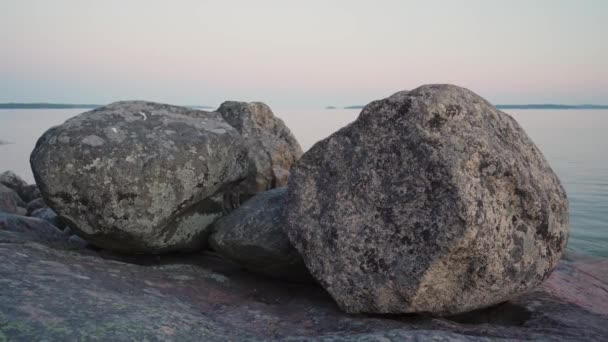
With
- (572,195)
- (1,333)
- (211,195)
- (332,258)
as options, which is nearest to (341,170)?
(332,258)

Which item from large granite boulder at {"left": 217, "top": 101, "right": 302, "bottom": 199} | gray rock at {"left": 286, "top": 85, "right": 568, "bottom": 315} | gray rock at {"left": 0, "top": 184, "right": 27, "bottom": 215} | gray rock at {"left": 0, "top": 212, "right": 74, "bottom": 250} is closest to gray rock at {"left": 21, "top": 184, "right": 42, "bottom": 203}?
gray rock at {"left": 0, "top": 184, "right": 27, "bottom": 215}

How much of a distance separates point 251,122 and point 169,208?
10.3ft

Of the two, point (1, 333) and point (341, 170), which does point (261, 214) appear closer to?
point (341, 170)

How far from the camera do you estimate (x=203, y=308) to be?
4.59 metres

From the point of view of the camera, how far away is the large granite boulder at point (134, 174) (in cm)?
542

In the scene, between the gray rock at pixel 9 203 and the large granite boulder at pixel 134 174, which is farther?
the gray rock at pixel 9 203

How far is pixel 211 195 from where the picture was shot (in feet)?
20.6

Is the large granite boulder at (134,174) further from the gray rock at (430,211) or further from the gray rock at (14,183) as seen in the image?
the gray rock at (14,183)

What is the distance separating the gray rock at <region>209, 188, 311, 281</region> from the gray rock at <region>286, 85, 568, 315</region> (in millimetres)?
722

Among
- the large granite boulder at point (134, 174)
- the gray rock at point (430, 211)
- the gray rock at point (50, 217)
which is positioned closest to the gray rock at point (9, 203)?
the gray rock at point (50, 217)

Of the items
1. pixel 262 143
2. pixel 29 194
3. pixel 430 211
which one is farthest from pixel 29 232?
pixel 29 194

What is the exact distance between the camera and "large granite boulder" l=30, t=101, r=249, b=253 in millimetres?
5418

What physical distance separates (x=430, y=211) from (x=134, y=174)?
10.7ft

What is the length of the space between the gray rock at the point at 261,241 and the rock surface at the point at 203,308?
0.69ft
